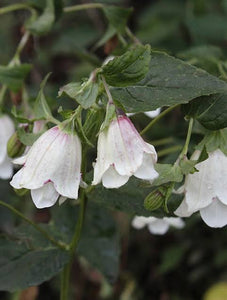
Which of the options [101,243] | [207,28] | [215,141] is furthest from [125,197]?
[207,28]

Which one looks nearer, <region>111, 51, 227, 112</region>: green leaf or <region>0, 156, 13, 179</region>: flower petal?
<region>111, 51, 227, 112</region>: green leaf

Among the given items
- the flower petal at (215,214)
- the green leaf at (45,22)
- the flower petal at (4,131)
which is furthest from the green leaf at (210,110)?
the green leaf at (45,22)

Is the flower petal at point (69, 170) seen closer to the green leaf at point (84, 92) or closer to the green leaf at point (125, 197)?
the green leaf at point (84, 92)

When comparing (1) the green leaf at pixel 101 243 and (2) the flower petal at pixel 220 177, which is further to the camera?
(1) the green leaf at pixel 101 243

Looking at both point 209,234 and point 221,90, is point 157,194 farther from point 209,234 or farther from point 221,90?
point 209,234

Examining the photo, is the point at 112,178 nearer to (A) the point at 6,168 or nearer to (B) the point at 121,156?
(B) the point at 121,156

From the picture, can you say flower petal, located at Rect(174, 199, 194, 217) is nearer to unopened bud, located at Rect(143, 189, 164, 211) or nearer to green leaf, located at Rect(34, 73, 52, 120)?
unopened bud, located at Rect(143, 189, 164, 211)

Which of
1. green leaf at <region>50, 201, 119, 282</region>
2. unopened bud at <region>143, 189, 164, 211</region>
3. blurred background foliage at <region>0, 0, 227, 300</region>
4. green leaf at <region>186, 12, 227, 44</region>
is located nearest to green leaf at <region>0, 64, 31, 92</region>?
green leaf at <region>50, 201, 119, 282</region>
